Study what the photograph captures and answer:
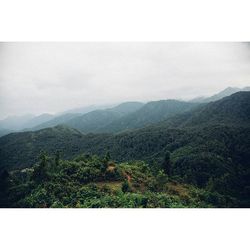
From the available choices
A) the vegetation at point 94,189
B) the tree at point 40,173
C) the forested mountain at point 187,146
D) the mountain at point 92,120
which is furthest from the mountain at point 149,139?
the mountain at point 92,120

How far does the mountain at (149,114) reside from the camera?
237 feet

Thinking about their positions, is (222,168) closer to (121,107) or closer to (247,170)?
(247,170)

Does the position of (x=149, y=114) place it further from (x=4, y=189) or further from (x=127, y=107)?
(x=4, y=189)

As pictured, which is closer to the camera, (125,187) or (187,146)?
(125,187)

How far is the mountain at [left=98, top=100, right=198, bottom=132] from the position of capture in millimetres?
72125

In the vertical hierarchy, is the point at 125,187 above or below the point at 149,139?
above

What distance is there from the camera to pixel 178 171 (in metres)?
23.8

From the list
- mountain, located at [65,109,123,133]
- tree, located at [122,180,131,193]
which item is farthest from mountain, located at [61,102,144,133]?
tree, located at [122,180,131,193]

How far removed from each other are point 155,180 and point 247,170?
464 inches

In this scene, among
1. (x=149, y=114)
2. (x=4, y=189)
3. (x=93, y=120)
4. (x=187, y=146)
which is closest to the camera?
(x=4, y=189)

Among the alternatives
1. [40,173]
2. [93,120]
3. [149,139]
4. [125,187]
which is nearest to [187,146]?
[149,139]

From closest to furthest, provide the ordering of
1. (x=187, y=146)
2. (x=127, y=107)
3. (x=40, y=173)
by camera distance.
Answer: (x=40, y=173), (x=187, y=146), (x=127, y=107)

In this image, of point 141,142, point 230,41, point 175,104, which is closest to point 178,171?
point 141,142

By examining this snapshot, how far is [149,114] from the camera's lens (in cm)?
8362
